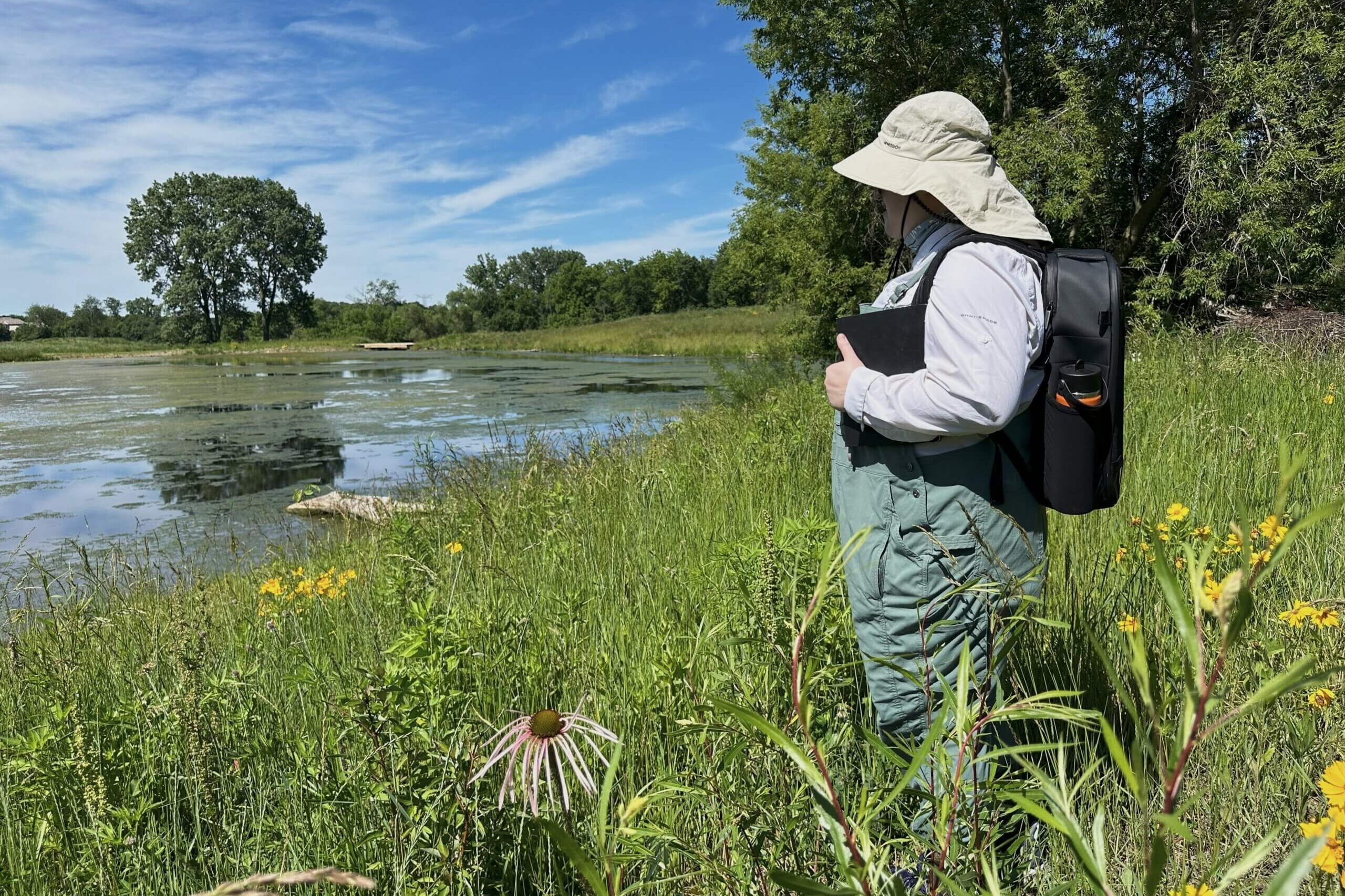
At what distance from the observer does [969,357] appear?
1.36 m

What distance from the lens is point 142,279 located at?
52.1 m

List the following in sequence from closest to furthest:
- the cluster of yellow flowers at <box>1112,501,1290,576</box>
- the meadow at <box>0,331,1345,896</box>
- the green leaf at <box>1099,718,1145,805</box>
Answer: the green leaf at <box>1099,718,1145,805</box>, the meadow at <box>0,331,1345,896</box>, the cluster of yellow flowers at <box>1112,501,1290,576</box>

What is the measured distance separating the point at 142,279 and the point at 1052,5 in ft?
193

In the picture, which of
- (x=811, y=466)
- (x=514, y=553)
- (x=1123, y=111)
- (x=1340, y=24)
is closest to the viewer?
(x=514, y=553)

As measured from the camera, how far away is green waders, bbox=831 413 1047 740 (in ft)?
4.76

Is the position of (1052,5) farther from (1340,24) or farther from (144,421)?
(144,421)

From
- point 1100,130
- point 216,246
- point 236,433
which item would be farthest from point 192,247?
point 1100,130

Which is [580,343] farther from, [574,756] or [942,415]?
[574,756]

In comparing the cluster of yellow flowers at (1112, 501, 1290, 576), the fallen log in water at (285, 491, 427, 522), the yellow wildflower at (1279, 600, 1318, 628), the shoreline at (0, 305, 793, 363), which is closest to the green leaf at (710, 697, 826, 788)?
the yellow wildflower at (1279, 600, 1318, 628)

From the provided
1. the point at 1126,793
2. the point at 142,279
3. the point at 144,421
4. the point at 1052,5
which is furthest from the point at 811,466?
the point at 142,279

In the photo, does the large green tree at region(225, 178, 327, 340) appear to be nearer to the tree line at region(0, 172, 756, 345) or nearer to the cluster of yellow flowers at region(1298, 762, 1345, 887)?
the tree line at region(0, 172, 756, 345)

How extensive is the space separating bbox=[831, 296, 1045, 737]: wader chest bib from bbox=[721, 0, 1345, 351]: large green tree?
883 cm

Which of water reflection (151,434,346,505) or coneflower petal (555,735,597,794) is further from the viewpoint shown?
water reflection (151,434,346,505)

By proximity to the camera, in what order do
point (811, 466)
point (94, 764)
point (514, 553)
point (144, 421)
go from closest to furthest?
point (94, 764) → point (514, 553) → point (811, 466) → point (144, 421)
